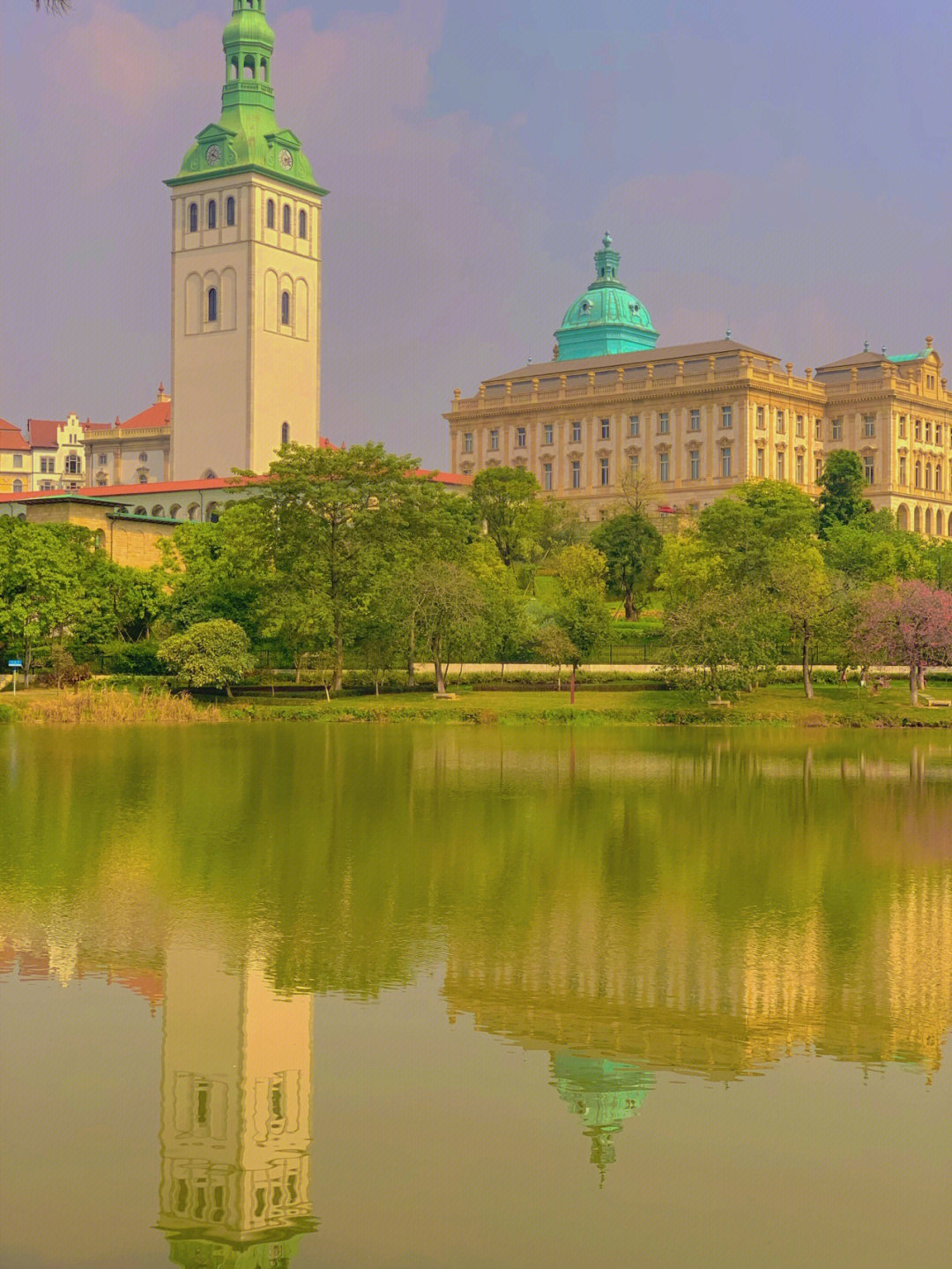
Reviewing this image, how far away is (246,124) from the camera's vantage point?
104 metres

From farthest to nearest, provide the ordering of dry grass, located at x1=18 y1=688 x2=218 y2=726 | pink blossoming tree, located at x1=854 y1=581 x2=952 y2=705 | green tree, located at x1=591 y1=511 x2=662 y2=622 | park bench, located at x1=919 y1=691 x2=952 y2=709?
green tree, located at x1=591 y1=511 x2=662 y2=622 < pink blossoming tree, located at x1=854 y1=581 x2=952 y2=705 < park bench, located at x1=919 y1=691 x2=952 y2=709 < dry grass, located at x1=18 y1=688 x2=218 y2=726

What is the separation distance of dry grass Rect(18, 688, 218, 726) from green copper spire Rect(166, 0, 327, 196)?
185 feet

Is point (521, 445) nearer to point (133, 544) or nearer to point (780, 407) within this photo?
point (780, 407)

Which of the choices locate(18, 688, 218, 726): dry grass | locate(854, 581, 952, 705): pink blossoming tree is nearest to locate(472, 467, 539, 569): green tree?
locate(854, 581, 952, 705): pink blossoming tree

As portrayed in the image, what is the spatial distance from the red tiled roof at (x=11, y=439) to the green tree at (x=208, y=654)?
98829 mm

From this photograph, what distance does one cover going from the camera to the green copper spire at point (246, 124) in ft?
338

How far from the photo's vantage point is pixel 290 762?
3722cm

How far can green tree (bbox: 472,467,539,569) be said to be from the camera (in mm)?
87062

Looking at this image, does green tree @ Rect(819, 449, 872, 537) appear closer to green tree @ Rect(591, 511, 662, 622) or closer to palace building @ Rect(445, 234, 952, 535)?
palace building @ Rect(445, 234, 952, 535)

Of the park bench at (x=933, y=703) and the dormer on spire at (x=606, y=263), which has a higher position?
the dormer on spire at (x=606, y=263)

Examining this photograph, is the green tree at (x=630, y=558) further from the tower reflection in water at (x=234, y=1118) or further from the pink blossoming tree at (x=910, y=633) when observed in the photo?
the tower reflection in water at (x=234, y=1118)

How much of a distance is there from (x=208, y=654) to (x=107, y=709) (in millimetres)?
6435

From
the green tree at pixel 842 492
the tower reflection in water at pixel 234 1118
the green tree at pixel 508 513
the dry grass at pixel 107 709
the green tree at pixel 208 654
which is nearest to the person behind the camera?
the tower reflection in water at pixel 234 1118

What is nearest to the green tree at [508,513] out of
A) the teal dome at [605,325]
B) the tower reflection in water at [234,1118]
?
the teal dome at [605,325]
